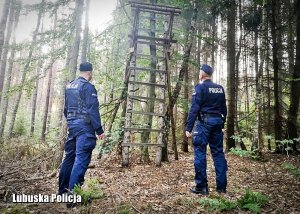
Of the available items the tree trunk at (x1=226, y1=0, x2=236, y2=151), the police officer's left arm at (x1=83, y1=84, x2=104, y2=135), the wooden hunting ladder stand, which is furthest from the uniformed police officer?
the tree trunk at (x1=226, y1=0, x2=236, y2=151)

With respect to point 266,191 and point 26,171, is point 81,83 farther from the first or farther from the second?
point 266,191

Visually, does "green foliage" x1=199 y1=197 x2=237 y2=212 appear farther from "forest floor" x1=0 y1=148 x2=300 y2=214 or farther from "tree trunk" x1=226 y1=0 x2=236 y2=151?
"tree trunk" x1=226 y1=0 x2=236 y2=151

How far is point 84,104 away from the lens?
4.93 metres

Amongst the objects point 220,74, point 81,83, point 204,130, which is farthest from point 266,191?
point 220,74

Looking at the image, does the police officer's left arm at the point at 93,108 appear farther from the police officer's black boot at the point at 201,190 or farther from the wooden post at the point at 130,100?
the wooden post at the point at 130,100

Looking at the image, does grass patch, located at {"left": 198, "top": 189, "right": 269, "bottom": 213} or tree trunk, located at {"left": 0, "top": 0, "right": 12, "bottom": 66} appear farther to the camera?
tree trunk, located at {"left": 0, "top": 0, "right": 12, "bottom": 66}

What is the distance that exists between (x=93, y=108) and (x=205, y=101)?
7.17 ft

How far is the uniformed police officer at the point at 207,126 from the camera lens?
5.37m

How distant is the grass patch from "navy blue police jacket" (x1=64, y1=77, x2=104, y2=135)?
2.14m

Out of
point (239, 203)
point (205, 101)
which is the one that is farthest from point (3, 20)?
point (239, 203)

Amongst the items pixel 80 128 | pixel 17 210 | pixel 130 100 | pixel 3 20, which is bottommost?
pixel 17 210

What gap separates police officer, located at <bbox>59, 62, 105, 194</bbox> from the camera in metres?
4.68

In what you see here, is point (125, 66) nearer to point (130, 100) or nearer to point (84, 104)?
point (130, 100)

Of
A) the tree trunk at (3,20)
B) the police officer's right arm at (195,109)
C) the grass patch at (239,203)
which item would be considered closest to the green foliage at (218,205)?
the grass patch at (239,203)
